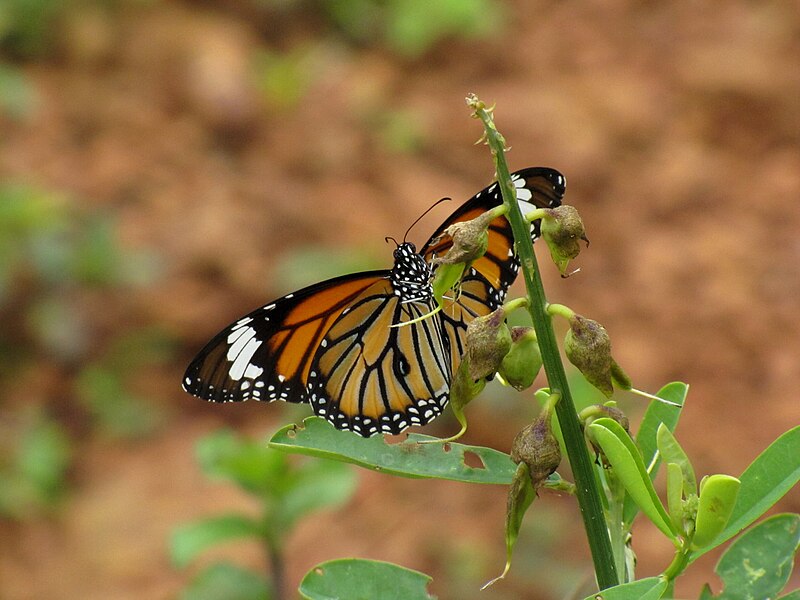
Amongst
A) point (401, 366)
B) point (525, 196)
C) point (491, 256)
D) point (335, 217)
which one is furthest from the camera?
point (335, 217)

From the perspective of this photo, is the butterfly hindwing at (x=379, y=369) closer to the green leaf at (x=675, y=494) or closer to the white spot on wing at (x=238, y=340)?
the white spot on wing at (x=238, y=340)

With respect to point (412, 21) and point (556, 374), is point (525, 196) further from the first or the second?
point (412, 21)

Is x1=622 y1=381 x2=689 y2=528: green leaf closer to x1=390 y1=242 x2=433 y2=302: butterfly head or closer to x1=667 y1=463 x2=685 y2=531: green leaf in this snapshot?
x1=667 y1=463 x2=685 y2=531: green leaf

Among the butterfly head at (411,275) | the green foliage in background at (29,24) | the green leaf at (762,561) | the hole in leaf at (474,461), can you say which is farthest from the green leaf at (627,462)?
the green foliage in background at (29,24)

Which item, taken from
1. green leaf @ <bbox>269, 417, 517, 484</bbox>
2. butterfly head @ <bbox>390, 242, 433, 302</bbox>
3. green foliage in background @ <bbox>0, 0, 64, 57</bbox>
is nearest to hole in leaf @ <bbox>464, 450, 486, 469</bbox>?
green leaf @ <bbox>269, 417, 517, 484</bbox>

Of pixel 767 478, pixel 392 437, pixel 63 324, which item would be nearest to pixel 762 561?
pixel 767 478

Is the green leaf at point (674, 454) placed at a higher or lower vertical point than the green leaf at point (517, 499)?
higher
